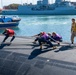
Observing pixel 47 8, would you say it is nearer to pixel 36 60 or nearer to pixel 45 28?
pixel 45 28

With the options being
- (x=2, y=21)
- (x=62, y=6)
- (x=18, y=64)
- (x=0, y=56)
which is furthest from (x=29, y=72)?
(x=62, y=6)

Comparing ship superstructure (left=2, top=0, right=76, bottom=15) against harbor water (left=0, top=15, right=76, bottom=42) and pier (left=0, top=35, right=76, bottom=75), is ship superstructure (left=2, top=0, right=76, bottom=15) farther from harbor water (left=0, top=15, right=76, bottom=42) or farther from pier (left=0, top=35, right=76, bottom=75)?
pier (left=0, top=35, right=76, bottom=75)

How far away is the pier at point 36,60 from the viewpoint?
13258 mm

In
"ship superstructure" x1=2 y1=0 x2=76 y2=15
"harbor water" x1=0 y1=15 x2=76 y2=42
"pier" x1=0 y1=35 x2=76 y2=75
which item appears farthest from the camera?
"ship superstructure" x1=2 y1=0 x2=76 y2=15

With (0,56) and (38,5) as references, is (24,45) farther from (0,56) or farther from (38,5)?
(38,5)

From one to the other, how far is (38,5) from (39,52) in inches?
5756

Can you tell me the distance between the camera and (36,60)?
14.6 metres

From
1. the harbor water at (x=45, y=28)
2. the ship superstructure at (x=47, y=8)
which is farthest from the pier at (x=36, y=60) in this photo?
the ship superstructure at (x=47, y=8)

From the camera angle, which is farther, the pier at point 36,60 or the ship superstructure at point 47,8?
the ship superstructure at point 47,8

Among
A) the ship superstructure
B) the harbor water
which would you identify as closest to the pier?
the harbor water

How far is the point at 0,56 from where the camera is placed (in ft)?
55.0

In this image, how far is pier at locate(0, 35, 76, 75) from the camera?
522 inches

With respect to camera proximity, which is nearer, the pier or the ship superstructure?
the pier

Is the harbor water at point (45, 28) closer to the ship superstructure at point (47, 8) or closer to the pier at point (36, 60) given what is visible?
the pier at point (36, 60)
